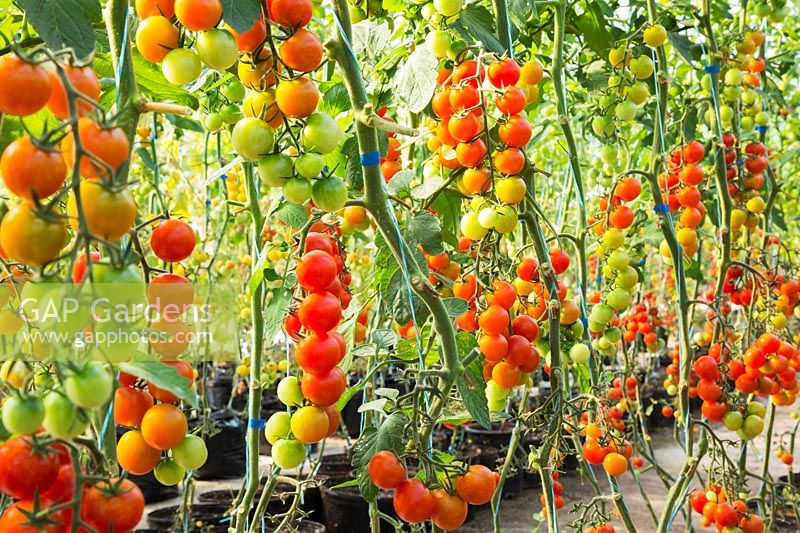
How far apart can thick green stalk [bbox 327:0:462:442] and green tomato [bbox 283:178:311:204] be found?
0.10m

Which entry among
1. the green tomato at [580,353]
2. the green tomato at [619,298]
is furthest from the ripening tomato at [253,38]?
the green tomato at [619,298]

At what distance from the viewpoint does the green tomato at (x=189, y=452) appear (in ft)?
2.09

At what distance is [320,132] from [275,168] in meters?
0.06

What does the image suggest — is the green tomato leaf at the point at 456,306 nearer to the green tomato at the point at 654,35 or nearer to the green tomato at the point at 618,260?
the green tomato at the point at 618,260

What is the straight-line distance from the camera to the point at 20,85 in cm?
45

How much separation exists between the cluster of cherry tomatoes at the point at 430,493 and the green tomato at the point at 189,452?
25cm

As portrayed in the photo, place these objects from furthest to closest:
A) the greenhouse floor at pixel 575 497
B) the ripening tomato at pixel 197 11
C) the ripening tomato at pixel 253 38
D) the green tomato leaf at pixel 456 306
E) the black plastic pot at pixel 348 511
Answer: the greenhouse floor at pixel 575 497
the black plastic pot at pixel 348 511
the green tomato leaf at pixel 456 306
the ripening tomato at pixel 253 38
the ripening tomato at pixel 197 11

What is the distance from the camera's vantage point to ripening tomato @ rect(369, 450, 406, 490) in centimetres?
83

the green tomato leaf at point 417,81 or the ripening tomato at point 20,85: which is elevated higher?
the green tomato leaf at point 417,81

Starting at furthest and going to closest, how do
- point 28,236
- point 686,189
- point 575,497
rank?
point 575,497, point 686,189, point 28,236

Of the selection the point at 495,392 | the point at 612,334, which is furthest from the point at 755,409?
the point at 495,392

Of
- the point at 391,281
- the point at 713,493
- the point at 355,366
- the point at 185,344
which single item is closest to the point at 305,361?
the point at 185,344

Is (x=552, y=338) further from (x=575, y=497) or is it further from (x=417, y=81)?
(x=575, y=497)

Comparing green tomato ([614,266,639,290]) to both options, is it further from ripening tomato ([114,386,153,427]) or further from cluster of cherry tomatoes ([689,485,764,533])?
ripening tomato ([114,386,153,427])
